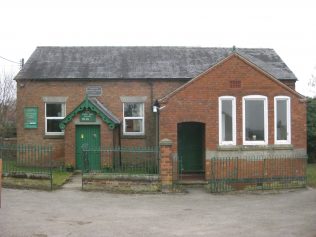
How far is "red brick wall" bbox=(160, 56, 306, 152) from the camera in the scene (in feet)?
61.2

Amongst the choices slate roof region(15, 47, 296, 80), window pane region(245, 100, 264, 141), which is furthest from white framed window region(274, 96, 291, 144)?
slate roof region(15, 47, 296, 80)

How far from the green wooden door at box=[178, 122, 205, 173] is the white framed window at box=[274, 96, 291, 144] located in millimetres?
3439

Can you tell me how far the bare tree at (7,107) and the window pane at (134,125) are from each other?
921 centimetres

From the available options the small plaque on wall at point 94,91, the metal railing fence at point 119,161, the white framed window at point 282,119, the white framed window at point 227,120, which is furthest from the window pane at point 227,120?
the small plaque on wall at point 94,91

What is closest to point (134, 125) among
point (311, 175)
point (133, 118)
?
point (133, 118)

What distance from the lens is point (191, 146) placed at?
21219 millimetres

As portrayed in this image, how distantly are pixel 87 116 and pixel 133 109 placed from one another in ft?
10.3

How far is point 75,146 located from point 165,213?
9.80 m

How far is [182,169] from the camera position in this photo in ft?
66.7

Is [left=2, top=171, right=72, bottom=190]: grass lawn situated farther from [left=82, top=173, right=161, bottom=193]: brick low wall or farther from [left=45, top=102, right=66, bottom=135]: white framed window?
[left=45, top=102, right=66, bottom=135]: white framed window

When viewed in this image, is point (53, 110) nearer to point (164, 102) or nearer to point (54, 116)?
point (54, 116)

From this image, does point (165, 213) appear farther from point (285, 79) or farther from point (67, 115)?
point (285, 79)

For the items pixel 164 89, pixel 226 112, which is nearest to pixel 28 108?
pixel 164 89

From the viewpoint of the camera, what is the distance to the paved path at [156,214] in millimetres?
10781
